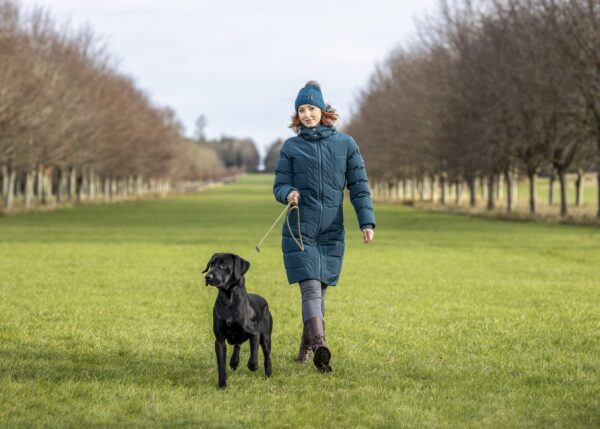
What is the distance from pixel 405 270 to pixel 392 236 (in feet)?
44.4

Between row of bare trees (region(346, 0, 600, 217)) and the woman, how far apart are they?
3103cm

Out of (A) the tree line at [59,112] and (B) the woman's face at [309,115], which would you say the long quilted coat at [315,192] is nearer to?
(B) the woman's face at [309,115]

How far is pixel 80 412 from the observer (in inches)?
258

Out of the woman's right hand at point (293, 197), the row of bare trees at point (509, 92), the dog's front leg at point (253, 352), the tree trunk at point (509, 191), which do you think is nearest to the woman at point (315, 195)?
the woman's right hand at point (293, 197)

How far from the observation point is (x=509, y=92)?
43.6 metres

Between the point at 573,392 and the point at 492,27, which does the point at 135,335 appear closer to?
the point at 573,392

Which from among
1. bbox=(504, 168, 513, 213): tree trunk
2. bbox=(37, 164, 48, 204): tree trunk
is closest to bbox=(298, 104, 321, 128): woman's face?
bbox=(504, 168, 513, 213): tree trunk

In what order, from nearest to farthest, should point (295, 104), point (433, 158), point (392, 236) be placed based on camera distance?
1. point (295, 104)
2. point (392, 236)
3. point (433, 158)

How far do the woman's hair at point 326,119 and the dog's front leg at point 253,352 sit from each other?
6.25ft

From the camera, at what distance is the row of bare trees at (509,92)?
37906mm

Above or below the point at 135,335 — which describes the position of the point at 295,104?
above

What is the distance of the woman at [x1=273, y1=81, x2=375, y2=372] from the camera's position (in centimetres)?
797

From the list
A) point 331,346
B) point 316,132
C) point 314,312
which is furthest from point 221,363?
point 331,346

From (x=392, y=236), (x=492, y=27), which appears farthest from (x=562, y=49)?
(x=392, y=236)
